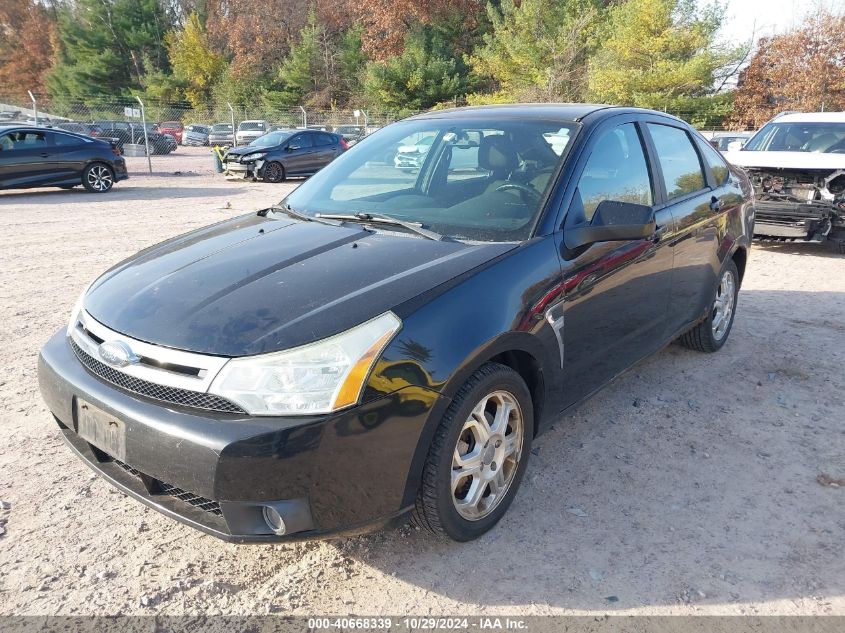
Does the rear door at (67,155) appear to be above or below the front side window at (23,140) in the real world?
below

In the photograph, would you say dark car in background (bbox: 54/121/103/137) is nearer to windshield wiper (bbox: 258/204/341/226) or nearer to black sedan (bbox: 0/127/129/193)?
black sedan (bbox: 0/127/129/193)

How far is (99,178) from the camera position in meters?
14.8

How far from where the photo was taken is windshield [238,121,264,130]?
110 ft

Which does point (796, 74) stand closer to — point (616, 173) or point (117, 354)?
point (616, 173)

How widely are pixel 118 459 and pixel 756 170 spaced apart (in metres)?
8.73

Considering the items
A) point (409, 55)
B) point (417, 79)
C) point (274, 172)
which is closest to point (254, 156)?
point (274, 172)

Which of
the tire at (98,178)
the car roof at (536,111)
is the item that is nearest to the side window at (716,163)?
the car roof at (536,111)

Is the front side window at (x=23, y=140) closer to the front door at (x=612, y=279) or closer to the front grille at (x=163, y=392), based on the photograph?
the front grille at (x=163, y=392)

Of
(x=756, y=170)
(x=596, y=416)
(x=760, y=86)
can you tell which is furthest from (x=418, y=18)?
(x=596, y=416)

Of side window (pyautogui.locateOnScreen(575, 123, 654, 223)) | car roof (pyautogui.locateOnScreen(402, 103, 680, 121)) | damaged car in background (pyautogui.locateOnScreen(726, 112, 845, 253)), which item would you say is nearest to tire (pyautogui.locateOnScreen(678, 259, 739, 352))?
side window (pyautogui.locateOnScreen(575, 123, 654, 223))

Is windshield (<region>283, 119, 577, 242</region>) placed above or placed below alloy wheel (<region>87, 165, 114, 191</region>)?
above

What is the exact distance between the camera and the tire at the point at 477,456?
232 cm

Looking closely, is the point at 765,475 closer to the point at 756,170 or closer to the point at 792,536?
the point at 792,536

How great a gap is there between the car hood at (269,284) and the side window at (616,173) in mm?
662
